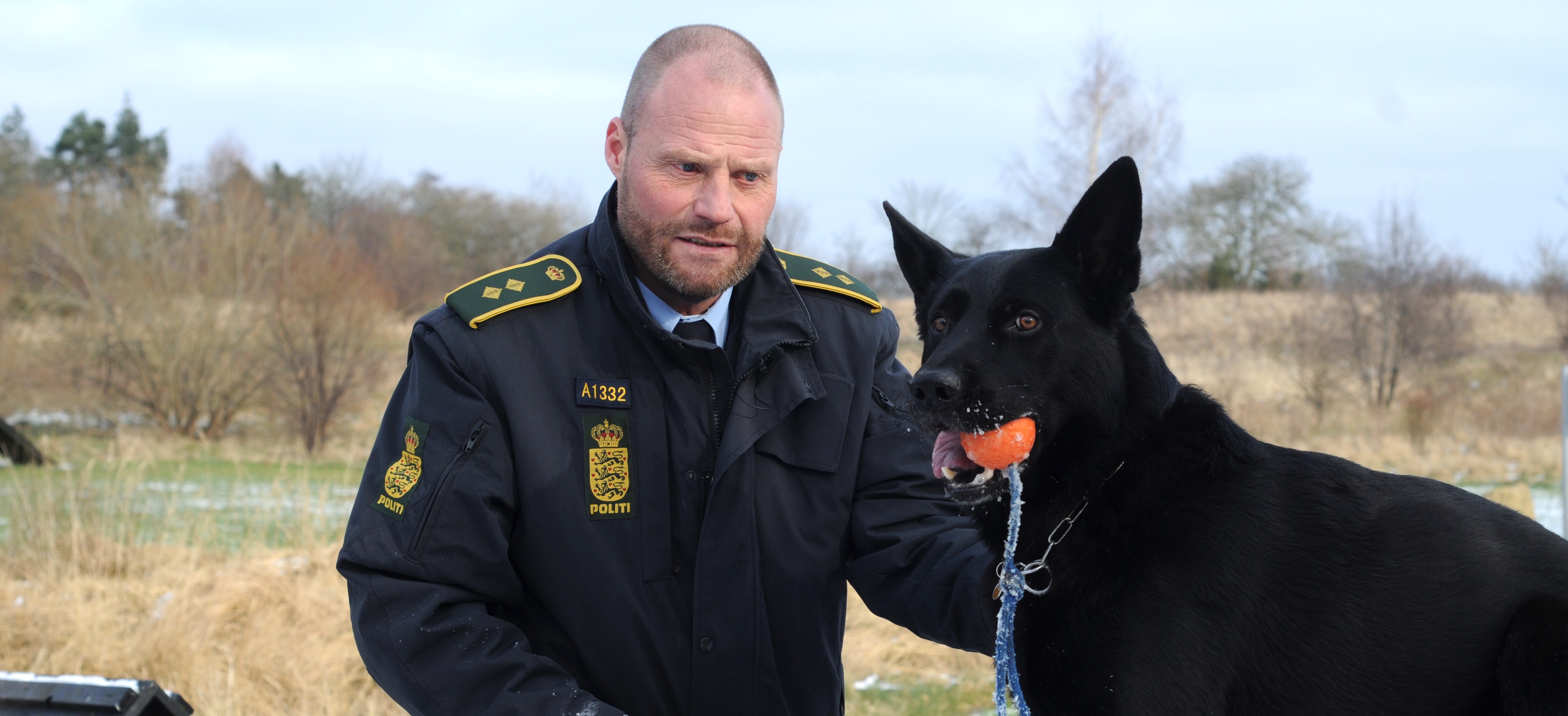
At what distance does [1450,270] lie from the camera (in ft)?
66.6

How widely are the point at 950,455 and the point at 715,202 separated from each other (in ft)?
2.99

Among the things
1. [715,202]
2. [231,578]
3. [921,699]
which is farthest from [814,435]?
[231,578]

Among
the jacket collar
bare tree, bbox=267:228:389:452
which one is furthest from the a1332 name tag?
bare tree, bbox=267:228:389:452

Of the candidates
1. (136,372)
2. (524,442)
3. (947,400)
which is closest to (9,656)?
(524,442)

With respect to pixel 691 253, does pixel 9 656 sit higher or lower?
lower

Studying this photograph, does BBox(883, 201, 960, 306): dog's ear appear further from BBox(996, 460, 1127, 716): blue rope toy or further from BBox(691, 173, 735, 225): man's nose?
BBox(996, 460, 1127, 716): blue rope toy

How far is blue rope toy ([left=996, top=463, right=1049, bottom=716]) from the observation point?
208 cm

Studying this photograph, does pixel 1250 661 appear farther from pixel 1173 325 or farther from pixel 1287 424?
pixel 1173 325

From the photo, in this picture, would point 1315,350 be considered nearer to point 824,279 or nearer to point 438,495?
point 824,279

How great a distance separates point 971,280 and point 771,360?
Result: 2.07 feet

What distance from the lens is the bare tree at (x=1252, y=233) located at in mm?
32938

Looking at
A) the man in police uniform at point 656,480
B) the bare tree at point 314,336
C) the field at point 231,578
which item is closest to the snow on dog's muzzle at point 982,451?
the man in police uniform at point 656,480

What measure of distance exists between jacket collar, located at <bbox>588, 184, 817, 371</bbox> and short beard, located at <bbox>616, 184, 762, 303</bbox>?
2.4 inches

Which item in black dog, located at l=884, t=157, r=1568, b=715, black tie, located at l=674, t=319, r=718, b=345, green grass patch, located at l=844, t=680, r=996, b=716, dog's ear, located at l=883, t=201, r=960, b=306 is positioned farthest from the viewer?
green grass patch, located at l=844, t=680, r=996, b=716
